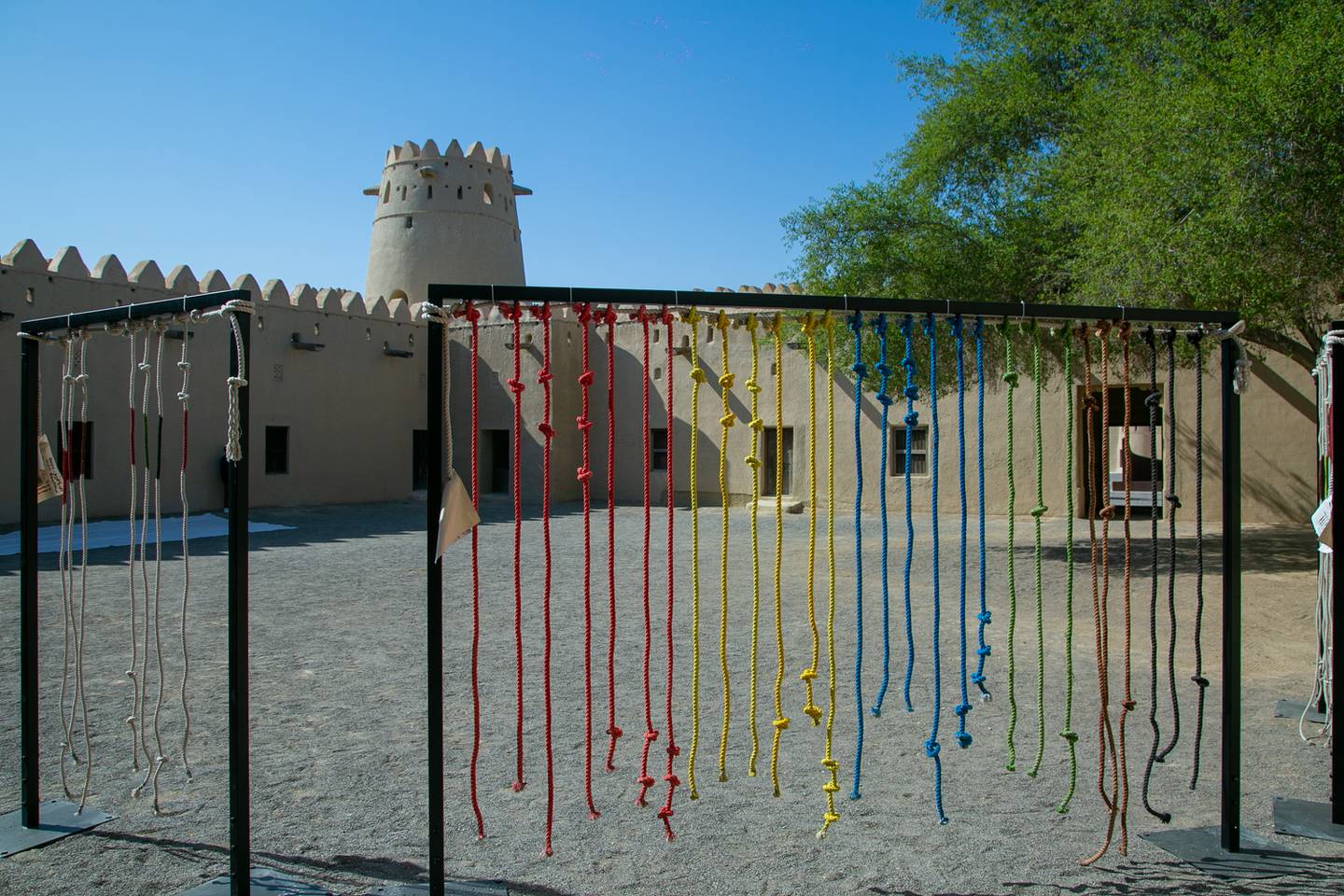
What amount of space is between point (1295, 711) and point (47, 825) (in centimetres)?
554

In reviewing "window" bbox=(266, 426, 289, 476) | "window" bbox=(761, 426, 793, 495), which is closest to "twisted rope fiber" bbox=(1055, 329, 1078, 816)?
"window" bbox=(761, 426, 793, 495)

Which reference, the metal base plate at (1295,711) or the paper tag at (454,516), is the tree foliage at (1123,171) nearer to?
the metal base plate at (1295,711)

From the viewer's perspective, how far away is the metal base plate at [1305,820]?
3406 millimetres

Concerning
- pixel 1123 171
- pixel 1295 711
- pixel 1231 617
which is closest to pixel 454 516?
pixel 1231 617

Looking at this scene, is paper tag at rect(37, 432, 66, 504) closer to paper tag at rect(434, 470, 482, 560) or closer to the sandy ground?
the sandy ground

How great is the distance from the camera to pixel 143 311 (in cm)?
325

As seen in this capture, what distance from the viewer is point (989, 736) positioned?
4.65m

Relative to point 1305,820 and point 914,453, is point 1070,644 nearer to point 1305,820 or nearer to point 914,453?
point 1305,820

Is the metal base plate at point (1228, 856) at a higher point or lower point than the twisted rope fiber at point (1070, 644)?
lower

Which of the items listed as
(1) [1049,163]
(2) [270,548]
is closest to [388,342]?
(2) [270,548]

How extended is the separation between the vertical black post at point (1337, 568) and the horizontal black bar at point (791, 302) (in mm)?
634

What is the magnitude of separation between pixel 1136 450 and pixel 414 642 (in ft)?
52.0

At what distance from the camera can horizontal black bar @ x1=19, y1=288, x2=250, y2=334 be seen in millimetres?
2975

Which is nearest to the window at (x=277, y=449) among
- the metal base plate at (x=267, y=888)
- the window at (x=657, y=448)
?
the window at (x=657, y=448)
